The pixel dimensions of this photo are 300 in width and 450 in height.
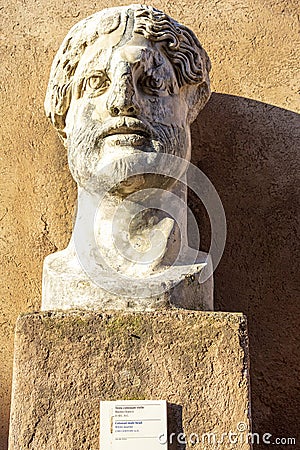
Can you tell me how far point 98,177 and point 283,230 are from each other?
1.02 m

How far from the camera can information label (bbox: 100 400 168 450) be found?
7.11 ft

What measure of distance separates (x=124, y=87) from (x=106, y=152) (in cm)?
22

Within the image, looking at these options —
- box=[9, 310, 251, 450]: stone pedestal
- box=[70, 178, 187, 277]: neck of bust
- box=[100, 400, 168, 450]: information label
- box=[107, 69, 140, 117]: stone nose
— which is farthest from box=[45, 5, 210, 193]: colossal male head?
box=[100, 400, 168, 450]: information label

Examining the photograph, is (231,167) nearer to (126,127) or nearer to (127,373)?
(126,127)

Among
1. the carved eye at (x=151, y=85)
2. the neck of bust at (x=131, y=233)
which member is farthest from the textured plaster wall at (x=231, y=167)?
the carved eye at (x=151, y=85)

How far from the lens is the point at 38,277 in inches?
126

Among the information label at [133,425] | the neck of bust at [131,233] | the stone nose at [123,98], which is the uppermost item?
the stone nose at [123,98]

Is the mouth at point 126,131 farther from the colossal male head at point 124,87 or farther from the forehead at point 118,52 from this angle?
the forehead at point 118,52

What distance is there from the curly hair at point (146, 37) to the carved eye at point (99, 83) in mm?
154

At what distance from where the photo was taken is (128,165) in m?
2.49

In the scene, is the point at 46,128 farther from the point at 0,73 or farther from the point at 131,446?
the point at 131,446

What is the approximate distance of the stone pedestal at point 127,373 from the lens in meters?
2.21

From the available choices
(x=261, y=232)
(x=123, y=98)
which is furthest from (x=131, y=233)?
(x=261, y=232)

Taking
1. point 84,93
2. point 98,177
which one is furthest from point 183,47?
point 98,177
